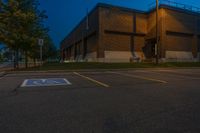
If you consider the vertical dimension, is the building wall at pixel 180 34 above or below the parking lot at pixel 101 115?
above

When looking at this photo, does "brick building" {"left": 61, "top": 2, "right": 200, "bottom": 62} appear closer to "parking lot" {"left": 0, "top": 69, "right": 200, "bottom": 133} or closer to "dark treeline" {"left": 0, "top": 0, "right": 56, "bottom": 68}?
"dark treeline" {"left": 0, "top": 0, "right": 56, "bottom": 68}

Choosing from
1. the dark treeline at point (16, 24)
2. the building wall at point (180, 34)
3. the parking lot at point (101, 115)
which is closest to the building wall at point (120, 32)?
the building wall at point (180, 34)

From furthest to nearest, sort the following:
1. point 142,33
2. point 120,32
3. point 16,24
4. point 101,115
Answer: point 142,33 < point 120,32 < point 16,24 < point 101,115

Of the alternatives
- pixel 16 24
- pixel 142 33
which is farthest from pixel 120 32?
pixel 16 24

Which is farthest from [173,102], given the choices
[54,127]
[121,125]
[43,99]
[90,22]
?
[90,22]

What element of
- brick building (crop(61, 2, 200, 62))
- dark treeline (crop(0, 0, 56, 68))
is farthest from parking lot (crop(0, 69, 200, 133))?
brick building (crop(61, 2, 200, 62))

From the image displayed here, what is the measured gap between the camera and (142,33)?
3481 cm

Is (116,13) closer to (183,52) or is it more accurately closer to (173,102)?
(183,52)

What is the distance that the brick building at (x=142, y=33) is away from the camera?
104ft

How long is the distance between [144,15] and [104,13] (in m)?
8.81

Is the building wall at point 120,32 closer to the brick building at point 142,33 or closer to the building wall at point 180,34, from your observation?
the brick building at point 142,33

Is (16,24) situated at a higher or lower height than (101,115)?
higher

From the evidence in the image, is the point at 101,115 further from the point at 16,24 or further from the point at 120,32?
the point at 120,32

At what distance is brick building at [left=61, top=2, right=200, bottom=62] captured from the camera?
31.7m
